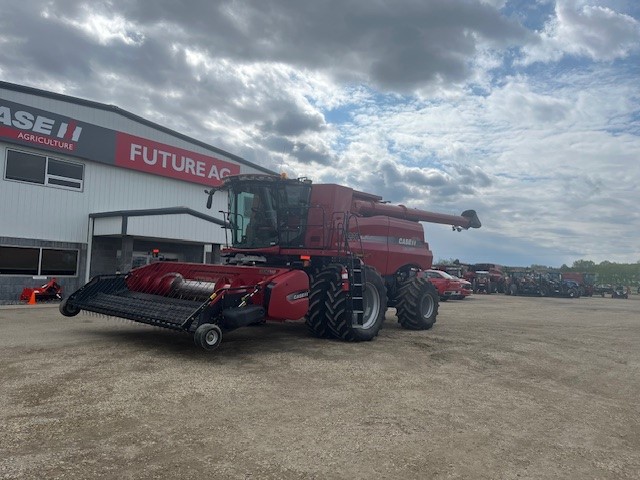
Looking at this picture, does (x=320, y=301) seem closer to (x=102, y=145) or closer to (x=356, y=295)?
(x=356, y=295)

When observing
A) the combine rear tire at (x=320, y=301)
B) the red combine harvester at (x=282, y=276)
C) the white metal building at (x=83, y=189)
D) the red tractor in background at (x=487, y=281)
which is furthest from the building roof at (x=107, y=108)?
the red tractor in background at (x=487, y=281)

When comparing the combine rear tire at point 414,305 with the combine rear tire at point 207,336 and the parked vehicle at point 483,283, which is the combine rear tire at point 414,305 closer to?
the combine rear tire at point 207,336

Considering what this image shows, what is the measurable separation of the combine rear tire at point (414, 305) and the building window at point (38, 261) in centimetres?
1179

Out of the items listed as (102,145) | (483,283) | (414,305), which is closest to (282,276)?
(414,305)

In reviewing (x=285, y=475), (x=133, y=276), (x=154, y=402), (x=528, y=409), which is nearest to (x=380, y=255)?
(x=133, y=276)

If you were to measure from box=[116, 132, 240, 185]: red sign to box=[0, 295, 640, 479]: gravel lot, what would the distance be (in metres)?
10.4

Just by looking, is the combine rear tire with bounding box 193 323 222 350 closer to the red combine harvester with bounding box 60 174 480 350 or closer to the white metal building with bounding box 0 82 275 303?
the red combine harvester with bounding box 60 174 480 350

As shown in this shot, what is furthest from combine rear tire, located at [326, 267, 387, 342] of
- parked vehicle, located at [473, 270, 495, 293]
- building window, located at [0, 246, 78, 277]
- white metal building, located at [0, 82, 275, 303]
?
parked vehicle, located at [473, 270, 495, 293]

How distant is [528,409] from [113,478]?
434cm

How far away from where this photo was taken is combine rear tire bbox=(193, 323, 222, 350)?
6.67 m

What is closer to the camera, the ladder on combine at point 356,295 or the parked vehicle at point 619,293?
the ladder on combine at point 356,295

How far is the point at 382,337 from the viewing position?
32.9ft

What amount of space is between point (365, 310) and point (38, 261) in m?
12.0

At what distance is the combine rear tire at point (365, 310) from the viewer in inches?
342
